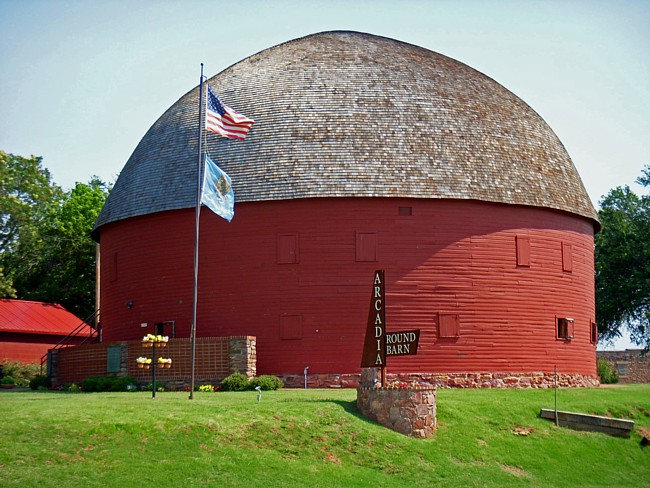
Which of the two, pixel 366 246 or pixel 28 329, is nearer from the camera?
pixel 366 246

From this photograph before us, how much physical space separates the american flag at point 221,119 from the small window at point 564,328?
1256 cm

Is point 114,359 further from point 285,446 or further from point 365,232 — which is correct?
point 285,446

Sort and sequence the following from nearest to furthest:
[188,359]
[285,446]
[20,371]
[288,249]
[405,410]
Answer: [285,446], [405,410], [188,359], [288,249], [20,371]

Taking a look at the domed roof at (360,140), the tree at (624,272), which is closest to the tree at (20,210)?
the domed roof at (360,140)

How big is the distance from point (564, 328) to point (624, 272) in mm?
13315

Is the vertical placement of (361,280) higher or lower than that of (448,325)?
higher

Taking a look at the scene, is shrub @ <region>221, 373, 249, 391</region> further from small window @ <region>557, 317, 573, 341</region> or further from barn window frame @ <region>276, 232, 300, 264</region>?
small window @ <region>557, 317, 573, 341</region>

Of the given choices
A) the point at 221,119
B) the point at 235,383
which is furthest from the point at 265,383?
the point at 221,119

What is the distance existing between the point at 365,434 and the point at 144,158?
1655 cm

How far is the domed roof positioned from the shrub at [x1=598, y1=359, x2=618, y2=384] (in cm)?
1061

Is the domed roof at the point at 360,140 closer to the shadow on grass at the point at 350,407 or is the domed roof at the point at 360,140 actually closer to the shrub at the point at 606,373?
the shadow on grass at the point at 350,407

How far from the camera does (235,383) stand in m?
28.3

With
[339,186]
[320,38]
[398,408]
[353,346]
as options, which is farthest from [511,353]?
[320,38]

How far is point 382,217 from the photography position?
30.4 m
